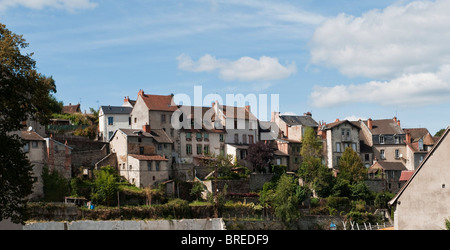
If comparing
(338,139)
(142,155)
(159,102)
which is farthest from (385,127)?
(142,155)

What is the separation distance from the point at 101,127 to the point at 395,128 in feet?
123

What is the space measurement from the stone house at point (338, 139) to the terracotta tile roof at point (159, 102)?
19.5 m

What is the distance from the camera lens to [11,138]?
77.2 ft

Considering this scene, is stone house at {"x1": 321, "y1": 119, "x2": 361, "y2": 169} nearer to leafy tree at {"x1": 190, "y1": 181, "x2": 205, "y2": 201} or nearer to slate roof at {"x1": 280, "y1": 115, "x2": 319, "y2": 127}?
slate roof at {"x1": 280, "y1": 115, "x2": 319, "y2": 127}

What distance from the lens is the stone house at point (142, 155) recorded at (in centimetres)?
6062

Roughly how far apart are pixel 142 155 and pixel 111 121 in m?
11.3

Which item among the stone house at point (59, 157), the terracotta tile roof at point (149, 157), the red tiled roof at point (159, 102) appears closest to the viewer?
the stone house at point (59, 157)

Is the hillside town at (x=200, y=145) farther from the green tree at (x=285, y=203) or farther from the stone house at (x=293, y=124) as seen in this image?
the green tree at (x=285, y=203)

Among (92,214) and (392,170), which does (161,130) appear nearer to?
(92,214)

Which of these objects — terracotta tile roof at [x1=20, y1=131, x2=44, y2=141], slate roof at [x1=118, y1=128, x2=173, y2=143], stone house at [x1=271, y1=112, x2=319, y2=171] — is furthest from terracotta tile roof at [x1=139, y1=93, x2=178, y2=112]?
terracotta tile roof at [x1=20, y1=131, x2=44, y2=141]

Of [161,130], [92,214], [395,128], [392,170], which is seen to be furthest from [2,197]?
[395,128]

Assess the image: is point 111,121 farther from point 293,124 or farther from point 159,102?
point 293,124

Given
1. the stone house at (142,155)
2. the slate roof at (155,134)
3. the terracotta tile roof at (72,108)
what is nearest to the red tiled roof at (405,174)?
the stone house at (142,155)

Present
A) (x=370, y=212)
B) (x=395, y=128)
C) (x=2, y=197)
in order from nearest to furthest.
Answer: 1. (x=2, y=197)
2. (x=370, y=212)
3. (x=395, y=128)
